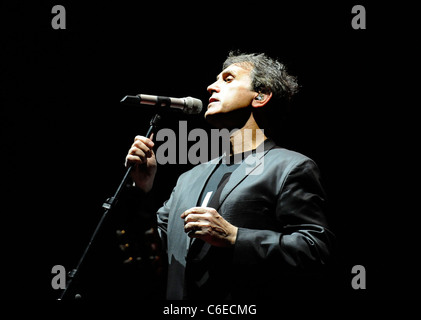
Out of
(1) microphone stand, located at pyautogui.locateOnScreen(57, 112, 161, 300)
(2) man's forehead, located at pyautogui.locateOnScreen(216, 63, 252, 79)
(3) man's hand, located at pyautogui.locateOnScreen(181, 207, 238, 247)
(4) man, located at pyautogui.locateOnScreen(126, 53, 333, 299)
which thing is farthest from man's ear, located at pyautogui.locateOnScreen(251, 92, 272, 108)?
(3) man's hand, located at pyautogui.locateOnScreen(181, 207, 238, 247)

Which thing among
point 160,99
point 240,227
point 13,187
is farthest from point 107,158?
point 240,227

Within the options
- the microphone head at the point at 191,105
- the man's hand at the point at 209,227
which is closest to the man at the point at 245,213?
the man's hand at the point at 209,227

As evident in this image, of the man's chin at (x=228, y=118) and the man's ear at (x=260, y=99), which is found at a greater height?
the man's ear at (x=260, y=99)

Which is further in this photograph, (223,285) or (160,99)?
(160,99)

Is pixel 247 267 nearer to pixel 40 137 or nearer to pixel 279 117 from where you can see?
pixel 279 117

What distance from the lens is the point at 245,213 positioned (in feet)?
5.76

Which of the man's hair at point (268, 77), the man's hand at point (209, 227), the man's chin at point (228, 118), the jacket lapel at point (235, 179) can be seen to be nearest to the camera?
the man's hand at point (209, 227)

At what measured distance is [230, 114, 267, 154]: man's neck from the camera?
2121 mm

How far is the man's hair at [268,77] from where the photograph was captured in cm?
218

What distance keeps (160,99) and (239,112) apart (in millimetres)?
461

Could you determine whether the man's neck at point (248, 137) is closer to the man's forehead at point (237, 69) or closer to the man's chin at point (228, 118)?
the man's chin at point (228, 118)

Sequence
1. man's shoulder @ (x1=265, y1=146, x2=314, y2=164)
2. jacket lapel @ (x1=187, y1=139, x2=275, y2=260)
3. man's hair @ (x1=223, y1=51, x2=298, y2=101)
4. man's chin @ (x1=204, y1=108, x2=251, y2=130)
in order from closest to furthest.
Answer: jacket lapel @ (x1=187, y1=139, x2=275, y2=260) < man's shoulder @ (x1=265, y1=146, x2=314, y2=164) < man's chin @ (x1=204, y1=108, x2=251, y2=130) < man's hair @ (x1=223, y1=51, x2=298, y2=101)

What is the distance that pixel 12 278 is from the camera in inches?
104

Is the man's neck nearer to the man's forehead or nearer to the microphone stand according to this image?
the man's forehead
